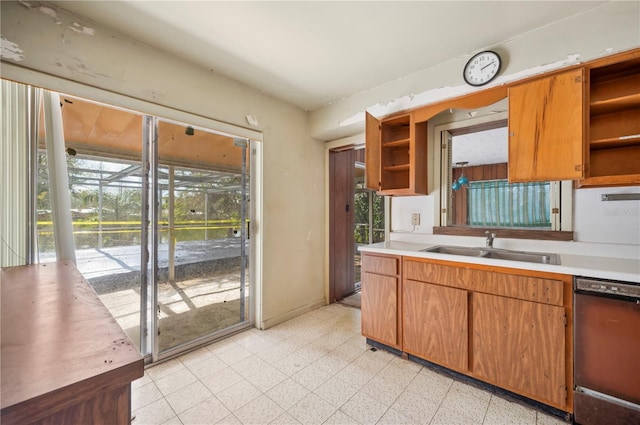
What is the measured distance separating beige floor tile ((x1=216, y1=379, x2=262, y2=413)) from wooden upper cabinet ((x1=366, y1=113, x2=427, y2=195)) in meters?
1.91

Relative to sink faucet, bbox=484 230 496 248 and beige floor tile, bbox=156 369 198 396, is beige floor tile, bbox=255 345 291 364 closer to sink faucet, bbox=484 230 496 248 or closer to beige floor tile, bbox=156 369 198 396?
beige floor tile, bbox=156 369 198 396

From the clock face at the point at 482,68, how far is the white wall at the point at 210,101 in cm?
185

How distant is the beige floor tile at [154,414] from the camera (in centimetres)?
156

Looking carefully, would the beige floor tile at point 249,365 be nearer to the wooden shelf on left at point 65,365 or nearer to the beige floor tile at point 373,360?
the beige floor tile at point 373,360

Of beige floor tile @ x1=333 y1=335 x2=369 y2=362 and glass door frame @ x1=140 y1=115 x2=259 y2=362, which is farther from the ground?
glass door frame @ x1=140 y1=115 x2=259 y2=362

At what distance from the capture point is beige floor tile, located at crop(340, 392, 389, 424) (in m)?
1.58

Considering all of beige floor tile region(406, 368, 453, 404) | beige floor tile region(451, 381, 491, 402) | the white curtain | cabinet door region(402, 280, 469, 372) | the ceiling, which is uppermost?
the ceiling

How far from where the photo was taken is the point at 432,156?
260cm

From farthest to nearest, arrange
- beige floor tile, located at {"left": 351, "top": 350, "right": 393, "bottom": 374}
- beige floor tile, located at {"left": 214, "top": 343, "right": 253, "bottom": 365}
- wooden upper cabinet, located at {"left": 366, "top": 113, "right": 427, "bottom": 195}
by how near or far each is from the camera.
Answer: wooden upper cabinet, located at {"left": 366, "top": 113, "right": 427, "bottom": 195}
beige floor tile, located at {"left": 214, "top": 343, "right": 253, "bottom": 365}
beige floor tile, located at {"left": 351, "top": 350, "right": 393, "bottom": 374}

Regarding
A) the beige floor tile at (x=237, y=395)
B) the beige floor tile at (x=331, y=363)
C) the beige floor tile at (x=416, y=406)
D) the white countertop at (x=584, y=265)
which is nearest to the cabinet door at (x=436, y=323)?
the white countertop at (x=584, y=265)

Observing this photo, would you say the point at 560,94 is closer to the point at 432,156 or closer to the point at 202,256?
the point at 432,156

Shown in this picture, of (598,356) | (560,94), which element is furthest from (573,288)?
(560,94)

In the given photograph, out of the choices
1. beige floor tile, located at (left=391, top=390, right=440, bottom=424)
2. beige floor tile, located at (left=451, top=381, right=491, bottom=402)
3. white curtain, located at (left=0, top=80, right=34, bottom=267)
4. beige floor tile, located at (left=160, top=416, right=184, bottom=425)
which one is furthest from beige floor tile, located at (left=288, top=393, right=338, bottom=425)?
white curtain, located at (left=0, top=80, right=34, bottom=267)

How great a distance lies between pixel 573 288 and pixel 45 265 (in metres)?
3.17
